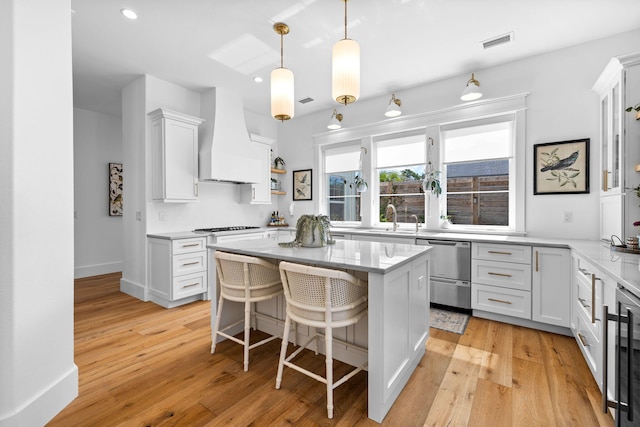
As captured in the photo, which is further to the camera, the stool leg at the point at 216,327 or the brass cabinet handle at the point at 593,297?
the stool leg at the point at 216,327

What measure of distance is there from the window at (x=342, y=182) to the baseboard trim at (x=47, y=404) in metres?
3.95

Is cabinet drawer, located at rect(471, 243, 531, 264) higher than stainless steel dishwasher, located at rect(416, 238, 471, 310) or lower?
higher

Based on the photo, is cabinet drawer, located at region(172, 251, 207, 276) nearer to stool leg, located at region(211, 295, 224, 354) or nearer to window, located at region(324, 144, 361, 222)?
stool leg, located at region(211, 295, 224, 354)

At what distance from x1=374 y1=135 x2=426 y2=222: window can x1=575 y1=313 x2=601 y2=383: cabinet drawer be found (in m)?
2.18

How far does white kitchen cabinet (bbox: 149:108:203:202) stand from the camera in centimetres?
371

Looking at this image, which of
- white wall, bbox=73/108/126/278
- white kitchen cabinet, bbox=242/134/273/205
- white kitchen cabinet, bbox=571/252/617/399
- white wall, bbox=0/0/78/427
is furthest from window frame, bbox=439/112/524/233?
white wall, bbox=73/108/126/278

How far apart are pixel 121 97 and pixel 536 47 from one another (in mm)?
5535

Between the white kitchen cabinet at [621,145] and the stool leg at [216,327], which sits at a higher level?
the white kitchen cabinet at [621,145]

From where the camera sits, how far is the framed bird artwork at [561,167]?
119 inches

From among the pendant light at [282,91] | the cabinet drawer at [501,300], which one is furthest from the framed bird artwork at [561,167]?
the pendant light at [282,91]

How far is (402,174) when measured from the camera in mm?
4441

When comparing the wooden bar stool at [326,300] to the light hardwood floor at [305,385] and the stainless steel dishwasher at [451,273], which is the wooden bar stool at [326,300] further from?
the stainless steel dishwasher at [451,273]

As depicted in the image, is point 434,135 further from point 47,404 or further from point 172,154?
point 47,404

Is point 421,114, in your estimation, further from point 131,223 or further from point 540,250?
point 131,223
